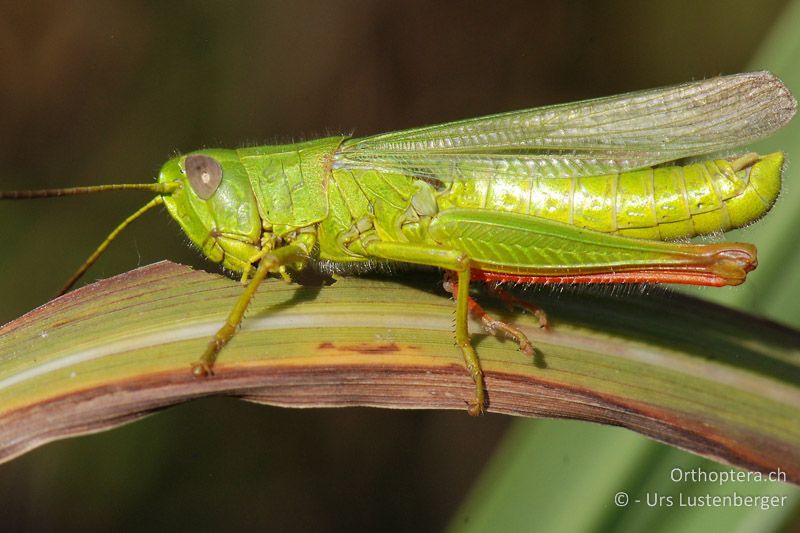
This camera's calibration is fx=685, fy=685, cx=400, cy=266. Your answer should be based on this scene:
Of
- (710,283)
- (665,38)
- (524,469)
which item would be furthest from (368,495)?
(665,38)

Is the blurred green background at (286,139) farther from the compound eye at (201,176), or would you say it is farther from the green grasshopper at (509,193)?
the compound eye at (201,176)

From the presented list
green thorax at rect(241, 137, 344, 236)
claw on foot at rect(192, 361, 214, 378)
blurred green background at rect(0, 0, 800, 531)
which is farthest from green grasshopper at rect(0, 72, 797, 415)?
claw on foot at rect(192, 361, 214, 378)

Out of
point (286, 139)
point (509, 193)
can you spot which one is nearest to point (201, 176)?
point (286, 139)

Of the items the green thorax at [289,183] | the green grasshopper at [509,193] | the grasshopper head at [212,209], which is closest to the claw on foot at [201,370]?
the green grasshopper at [509,193]

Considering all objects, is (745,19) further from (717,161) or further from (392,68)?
(717,161)

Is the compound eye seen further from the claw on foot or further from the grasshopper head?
the claw on foot

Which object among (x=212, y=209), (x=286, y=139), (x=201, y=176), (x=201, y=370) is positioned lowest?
(x=201, y=370)

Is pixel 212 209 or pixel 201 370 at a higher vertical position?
pixel 212 209

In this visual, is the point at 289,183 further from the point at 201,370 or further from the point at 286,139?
the point at 201,370
